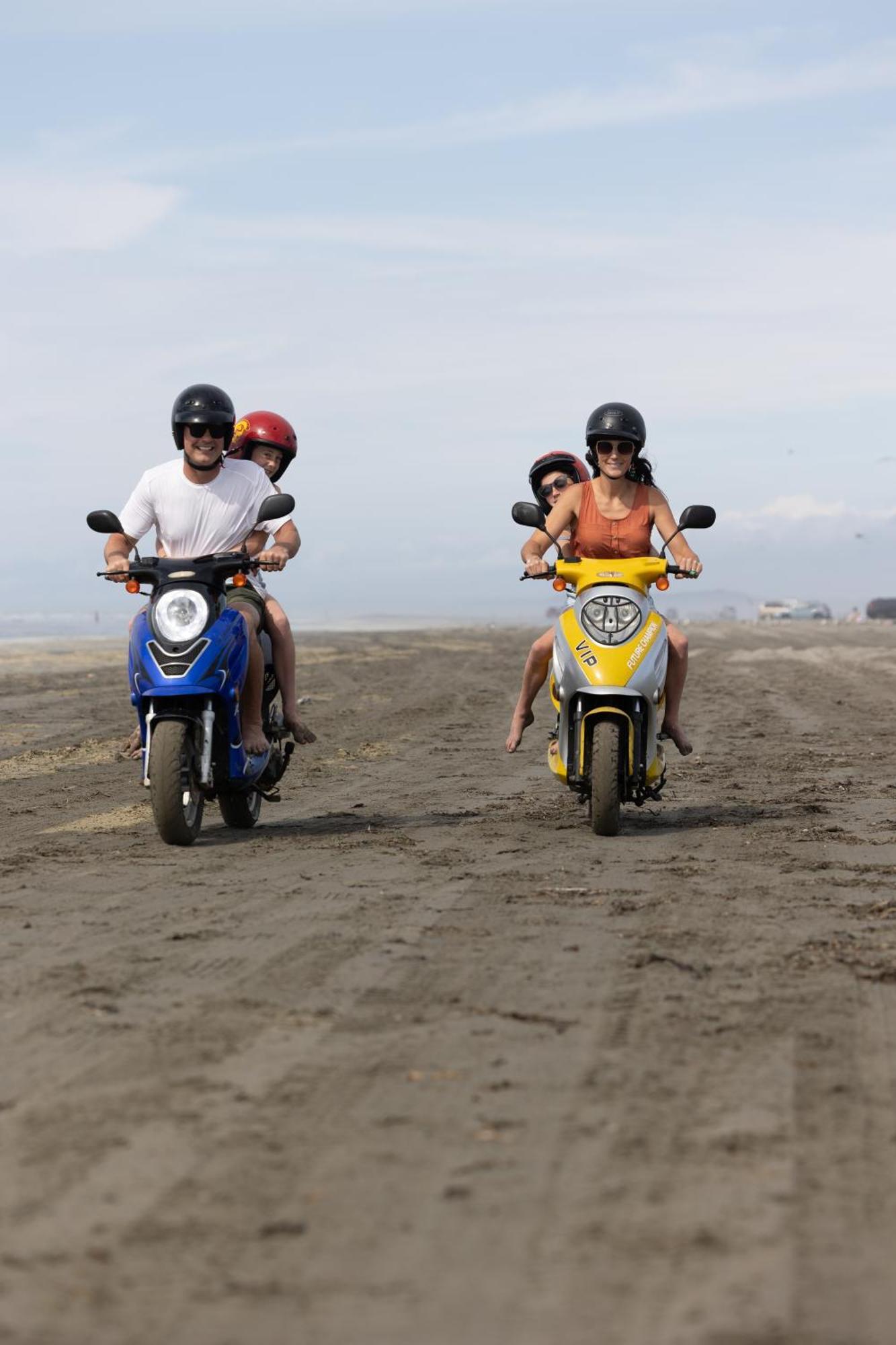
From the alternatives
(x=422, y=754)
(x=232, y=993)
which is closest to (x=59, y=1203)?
(x=232, y=993)

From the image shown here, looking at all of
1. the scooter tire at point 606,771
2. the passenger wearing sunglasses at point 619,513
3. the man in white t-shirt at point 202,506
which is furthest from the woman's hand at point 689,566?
the man in white t-shirt at point 202,506

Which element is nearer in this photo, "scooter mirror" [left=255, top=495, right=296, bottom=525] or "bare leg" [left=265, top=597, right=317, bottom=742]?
"scooter mirror" [left=255, top=495, right=296, bottom=525]

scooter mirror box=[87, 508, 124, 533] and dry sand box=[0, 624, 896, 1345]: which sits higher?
scooter mirror box=[87, 508, 124, 533]

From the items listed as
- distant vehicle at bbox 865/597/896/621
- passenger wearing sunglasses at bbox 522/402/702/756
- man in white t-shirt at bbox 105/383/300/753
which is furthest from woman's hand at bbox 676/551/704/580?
distant vehicle at bbox 865/597/896/621

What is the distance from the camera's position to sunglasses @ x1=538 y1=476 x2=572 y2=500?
35.8 ft

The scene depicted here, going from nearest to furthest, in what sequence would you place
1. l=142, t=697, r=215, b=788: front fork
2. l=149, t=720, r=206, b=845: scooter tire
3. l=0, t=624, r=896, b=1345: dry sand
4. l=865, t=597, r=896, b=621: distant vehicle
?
l=0, t=624, r=896, b=1345: dry sand → l=149, t=720, r=206, b=845: scooter tire → l=142, t=697, r=215, b=788: front fork → l=865, t=597, r=896, b=621: distant vehicle

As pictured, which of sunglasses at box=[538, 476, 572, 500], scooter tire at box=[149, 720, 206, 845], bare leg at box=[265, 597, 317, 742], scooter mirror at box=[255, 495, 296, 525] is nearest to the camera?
scooter tire at box=[149, 720, 206, 845]

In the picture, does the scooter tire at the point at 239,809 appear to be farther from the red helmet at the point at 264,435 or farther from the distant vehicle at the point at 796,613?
the distant vehicle at the point at 796,613

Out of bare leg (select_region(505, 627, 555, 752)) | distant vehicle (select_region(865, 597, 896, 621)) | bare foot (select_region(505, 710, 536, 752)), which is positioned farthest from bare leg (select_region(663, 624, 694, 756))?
distant vehicle (select_region(865, 597, 896, 621))

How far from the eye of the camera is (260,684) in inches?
332

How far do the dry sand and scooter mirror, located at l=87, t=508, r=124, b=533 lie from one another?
154 centimetres

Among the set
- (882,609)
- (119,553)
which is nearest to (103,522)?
(119,553)

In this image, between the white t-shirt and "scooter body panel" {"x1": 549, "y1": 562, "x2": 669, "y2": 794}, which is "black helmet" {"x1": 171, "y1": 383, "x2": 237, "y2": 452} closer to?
the white t-shirt

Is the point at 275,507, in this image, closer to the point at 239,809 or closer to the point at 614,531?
the point at 239,809
